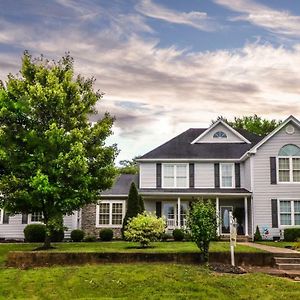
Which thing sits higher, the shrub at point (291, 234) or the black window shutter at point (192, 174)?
the black window shutter at point (192, 174)

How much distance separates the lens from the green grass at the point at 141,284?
1296 centimetres

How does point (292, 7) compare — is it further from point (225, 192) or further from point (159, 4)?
point (225, 192)

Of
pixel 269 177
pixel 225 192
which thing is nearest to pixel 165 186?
pixel 225 192

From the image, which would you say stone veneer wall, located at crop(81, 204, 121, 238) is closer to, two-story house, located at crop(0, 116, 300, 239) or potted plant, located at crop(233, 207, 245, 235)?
two-story house, located at crop(0, 116, 300, 239)

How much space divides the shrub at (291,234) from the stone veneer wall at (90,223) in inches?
438

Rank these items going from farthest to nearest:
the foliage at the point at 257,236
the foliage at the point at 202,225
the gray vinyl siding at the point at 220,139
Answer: the gray vinyl siding at the point at 220,139 → the foliage at the point at 257,236 → the foliage at the point at 202,225

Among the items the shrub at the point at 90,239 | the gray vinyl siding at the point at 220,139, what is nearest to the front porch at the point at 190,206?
the shrub at the point at 90,239

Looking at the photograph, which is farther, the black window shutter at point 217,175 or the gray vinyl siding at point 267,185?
the black window shutter at point 217,175

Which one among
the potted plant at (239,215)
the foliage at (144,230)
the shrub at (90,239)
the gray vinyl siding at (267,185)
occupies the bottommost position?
the shrub at (90,239)

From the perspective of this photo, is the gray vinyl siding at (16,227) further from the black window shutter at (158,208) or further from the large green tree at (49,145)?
the large green tree at (49,145)

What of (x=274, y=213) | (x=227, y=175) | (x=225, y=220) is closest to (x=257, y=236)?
(x=274, y=213)

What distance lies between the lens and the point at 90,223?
32.3 metres

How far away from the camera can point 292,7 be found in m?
16.9

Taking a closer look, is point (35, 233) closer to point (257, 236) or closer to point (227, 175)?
point (227, 175)
